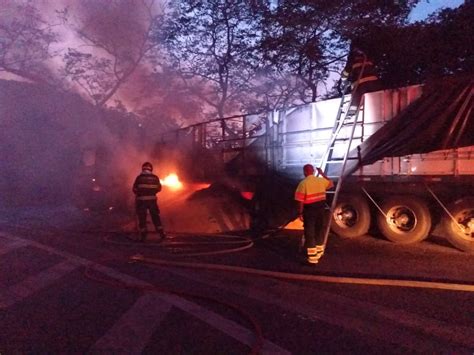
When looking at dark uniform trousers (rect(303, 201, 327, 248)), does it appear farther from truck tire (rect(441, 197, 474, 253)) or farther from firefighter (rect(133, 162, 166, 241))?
firefighter (rect(133, 162, 166, 241))

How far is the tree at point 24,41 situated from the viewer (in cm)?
2697

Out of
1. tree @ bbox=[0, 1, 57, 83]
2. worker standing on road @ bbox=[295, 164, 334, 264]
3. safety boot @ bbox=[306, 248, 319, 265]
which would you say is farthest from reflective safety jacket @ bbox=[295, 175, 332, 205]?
tree @ bbox=[0, 1, 57, 83]

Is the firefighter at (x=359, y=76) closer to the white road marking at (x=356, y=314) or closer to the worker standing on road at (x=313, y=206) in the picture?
the worker standing on road at (x=313, y=206)

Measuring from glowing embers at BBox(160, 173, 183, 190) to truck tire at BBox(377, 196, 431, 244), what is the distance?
7118 mm

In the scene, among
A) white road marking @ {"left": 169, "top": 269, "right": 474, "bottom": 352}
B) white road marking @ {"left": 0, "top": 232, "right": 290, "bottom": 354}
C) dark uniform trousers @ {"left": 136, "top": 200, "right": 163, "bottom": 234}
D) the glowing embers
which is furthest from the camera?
the glowing embers

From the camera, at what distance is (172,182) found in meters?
15.9

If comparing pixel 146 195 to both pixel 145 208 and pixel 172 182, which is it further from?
pixel 172 182

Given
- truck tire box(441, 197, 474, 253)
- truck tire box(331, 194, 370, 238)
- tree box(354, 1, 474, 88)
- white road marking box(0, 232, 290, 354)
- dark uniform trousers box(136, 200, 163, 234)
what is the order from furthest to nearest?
tree box(354, 1, 474, 88)
dark uniform trousers box(136, 200, 163, 234)
truck tire box(331, 194, 370, 238)
truck tire box(441, 197, 474, 253)
white road marking box(0, 232, 290, 354)

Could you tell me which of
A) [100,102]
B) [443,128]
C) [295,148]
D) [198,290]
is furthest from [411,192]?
[100,102]

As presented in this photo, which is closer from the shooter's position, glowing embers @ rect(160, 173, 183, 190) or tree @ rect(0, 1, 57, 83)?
glowing embers @ rect(160, 173, 183, 190)

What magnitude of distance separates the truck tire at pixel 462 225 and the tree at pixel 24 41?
988 inches

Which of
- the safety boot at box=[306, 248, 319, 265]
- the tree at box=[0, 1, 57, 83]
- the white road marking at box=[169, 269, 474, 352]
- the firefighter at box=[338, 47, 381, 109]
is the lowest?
the white road marking at box=[169, 269, 474, 352]

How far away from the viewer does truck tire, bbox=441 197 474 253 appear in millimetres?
8664

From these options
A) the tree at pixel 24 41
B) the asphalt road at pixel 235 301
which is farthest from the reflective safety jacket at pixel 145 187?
the tree at pixel 24 41
